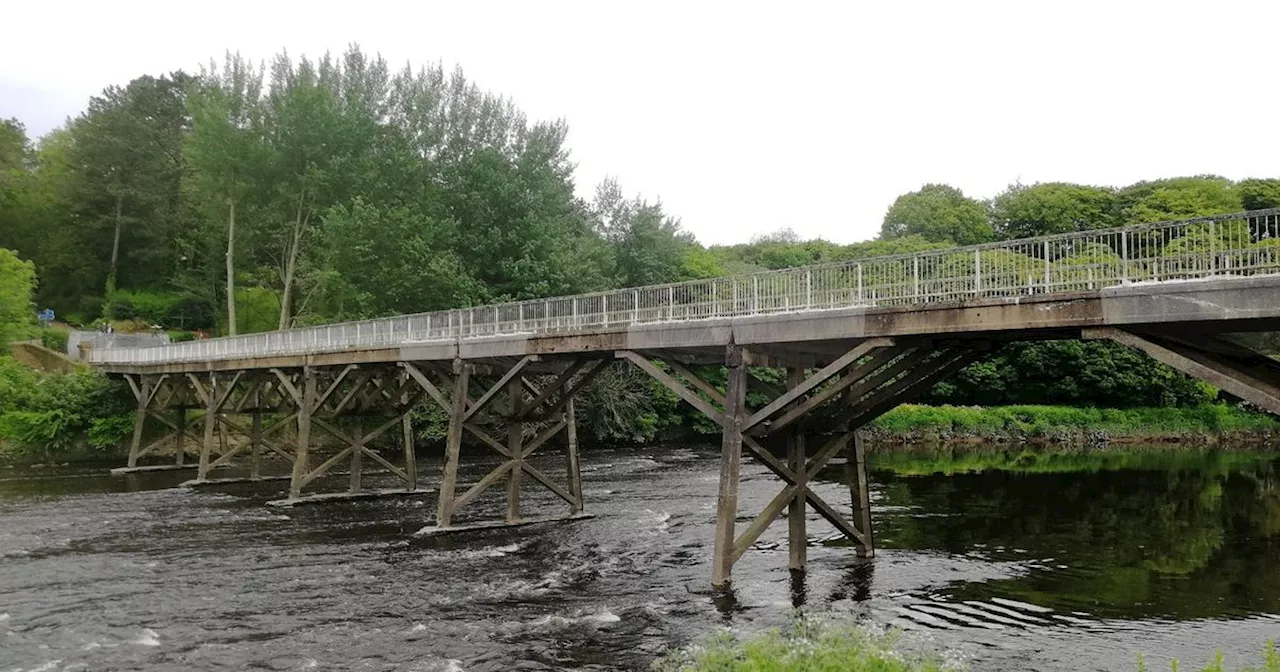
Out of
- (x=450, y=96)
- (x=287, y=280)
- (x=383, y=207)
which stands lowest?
(x=287, y=280)

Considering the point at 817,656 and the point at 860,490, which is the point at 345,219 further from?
the point at 817,656

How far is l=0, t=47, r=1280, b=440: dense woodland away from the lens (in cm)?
4706

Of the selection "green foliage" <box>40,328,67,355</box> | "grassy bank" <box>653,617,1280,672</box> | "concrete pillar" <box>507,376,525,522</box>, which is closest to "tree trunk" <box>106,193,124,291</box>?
"green foliage" <box>40,328,67,355</box>

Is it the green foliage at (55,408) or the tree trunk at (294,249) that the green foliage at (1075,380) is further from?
the green foliage at (55,408)

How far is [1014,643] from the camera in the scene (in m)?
12.9

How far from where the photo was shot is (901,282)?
558 inches

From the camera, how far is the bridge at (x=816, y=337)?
10.9 m

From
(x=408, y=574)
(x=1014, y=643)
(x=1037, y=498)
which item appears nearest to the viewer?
(x=1014, y=643)

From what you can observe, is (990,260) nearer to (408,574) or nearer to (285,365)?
(408,574)

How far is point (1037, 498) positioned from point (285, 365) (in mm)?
24356

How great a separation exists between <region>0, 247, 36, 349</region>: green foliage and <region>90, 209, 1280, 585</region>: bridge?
23.5m

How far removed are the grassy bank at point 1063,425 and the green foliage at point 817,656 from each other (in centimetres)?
4351

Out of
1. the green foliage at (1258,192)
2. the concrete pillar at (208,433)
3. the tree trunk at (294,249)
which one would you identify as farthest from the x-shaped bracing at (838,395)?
the green foliage at (1258,192)

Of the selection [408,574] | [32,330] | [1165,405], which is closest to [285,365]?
[408,574]
